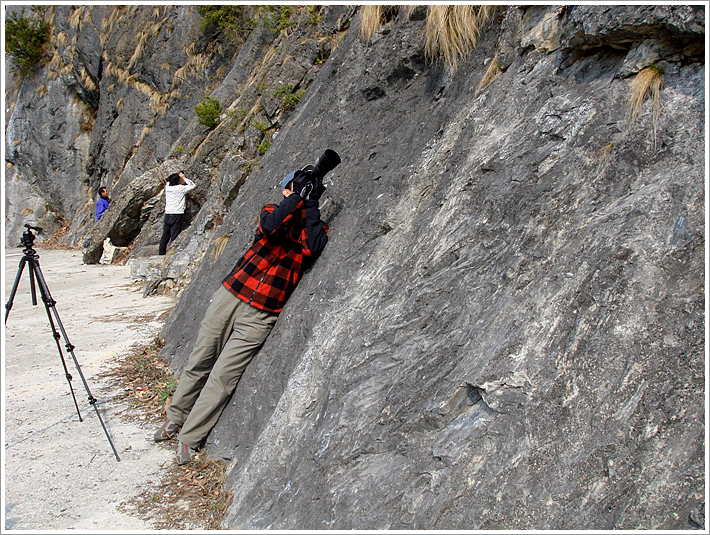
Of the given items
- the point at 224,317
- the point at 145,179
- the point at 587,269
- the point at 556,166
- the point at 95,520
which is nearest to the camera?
the point at 587,269

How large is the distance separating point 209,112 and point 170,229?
131 inches

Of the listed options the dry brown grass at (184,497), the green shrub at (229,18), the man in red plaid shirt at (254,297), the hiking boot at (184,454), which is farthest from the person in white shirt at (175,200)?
the hiking boot at (184,454)

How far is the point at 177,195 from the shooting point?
13297 millimetres

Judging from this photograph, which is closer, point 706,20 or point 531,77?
point 706,20

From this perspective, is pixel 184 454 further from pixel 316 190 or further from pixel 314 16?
pixel 314 16

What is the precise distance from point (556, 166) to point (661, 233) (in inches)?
29.2

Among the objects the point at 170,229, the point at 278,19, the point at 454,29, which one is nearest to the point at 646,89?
the point at 454,29

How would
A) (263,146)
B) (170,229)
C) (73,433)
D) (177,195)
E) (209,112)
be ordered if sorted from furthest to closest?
(170,229) < (209,112) < (177,195) < (263,146) < (73,433)

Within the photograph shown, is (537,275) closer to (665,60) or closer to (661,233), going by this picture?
(661,233)

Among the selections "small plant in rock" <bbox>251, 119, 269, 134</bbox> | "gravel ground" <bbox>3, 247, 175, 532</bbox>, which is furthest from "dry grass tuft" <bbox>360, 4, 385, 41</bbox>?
"small plant in rock" <bbox>251, 119, 269, 134</bbox>

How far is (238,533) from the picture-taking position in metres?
3.34

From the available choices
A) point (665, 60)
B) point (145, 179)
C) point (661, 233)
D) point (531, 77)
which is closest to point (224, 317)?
point (531, 77)

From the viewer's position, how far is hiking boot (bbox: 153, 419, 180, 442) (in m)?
4.87

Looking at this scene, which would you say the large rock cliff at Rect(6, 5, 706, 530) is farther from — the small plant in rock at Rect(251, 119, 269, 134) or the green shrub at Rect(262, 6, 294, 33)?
the green shrub at Rect(262, 6, 294, 33)
